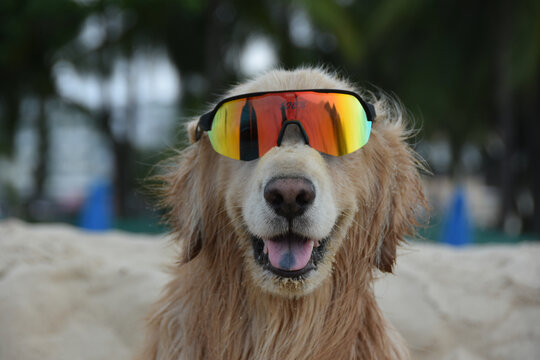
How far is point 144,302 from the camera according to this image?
150 inches

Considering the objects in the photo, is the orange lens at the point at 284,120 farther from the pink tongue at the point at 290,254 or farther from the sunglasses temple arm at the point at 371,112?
the pink tongue at the point at 290,254

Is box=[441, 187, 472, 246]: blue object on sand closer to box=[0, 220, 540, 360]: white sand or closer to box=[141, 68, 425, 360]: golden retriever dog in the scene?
box=[0, 220, 540, 360]: white sand

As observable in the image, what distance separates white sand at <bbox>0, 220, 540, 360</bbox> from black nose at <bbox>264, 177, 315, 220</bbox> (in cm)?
179

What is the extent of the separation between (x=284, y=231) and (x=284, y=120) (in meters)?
0.53

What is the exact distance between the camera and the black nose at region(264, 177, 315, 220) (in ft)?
6.52

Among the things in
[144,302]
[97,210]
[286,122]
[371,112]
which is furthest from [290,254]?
[97,210]

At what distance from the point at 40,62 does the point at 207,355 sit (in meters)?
21.4

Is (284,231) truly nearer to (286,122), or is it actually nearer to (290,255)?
A: (290,255)

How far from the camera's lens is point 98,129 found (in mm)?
23031

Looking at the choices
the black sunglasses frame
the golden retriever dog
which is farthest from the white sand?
the black sunglasses frame

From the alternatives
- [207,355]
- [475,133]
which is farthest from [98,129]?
[207,355]

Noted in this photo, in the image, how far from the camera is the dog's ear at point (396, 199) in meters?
2.50

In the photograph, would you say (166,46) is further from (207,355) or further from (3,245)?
(207,355)

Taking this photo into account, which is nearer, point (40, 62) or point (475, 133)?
point (40, 62)
